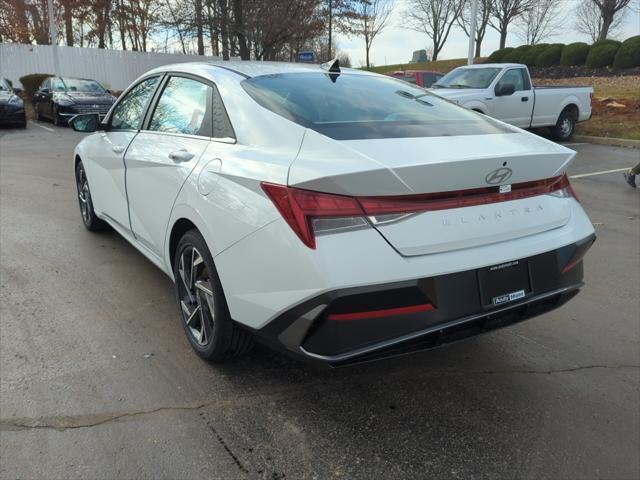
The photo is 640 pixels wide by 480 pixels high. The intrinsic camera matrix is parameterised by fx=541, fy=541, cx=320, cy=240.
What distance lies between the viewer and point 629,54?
2264 cm

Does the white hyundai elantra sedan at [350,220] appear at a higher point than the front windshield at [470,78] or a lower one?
lower

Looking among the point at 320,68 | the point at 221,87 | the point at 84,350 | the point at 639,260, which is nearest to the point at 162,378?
the point at 84,350

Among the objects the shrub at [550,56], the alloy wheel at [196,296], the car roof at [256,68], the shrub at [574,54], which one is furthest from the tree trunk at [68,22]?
the alloy wheel at [196,296]

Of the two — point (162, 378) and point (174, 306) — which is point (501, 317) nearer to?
point (162, 378)

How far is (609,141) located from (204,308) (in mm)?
13042

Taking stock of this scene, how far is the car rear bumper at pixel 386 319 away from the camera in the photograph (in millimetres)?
2129

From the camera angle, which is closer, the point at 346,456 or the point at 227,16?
the point at 346,456

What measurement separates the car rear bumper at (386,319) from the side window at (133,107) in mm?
2411

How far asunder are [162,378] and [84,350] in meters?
0.61

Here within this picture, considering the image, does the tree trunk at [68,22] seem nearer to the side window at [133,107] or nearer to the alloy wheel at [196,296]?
the side window at [133,107]

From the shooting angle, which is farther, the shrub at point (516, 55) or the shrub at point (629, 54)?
the shrub at point (516, 55)

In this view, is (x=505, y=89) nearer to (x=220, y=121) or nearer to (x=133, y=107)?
(x=133, y=107)

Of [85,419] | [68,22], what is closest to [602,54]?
[85,419]

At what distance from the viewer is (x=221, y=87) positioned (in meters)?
3.08
